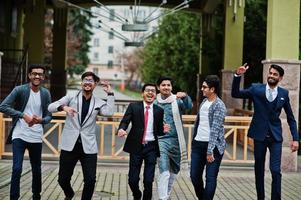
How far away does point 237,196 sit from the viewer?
31.0ft

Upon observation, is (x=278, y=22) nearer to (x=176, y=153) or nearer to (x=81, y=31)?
(x=176, y=153)

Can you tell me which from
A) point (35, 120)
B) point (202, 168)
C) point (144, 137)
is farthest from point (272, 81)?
point (35, 120)

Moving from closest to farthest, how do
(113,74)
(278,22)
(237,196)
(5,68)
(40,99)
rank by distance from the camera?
1. (40,99)
2. (237,196)
3. (278,22)
4. (5,68)
5. (113,74)

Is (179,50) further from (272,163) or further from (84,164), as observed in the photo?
(84,164)

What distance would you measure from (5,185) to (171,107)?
323cm

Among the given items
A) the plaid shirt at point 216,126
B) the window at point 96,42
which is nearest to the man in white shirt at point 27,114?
the plaid shirt at point 216,126

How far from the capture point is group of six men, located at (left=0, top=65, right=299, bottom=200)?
7.30 metres

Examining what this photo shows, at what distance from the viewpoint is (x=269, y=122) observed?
784 centimetres

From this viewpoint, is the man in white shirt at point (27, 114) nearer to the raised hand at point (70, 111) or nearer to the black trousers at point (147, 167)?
A: the raised hand at point (70, 111)

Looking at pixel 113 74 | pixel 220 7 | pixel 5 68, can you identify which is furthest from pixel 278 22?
pixel 113 74

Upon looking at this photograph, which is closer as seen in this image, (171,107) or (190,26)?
(171,107)

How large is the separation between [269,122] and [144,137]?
5.37ft

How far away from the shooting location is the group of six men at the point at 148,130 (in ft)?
→ 24.0

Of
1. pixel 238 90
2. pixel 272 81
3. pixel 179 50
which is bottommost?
pixel 238 90
